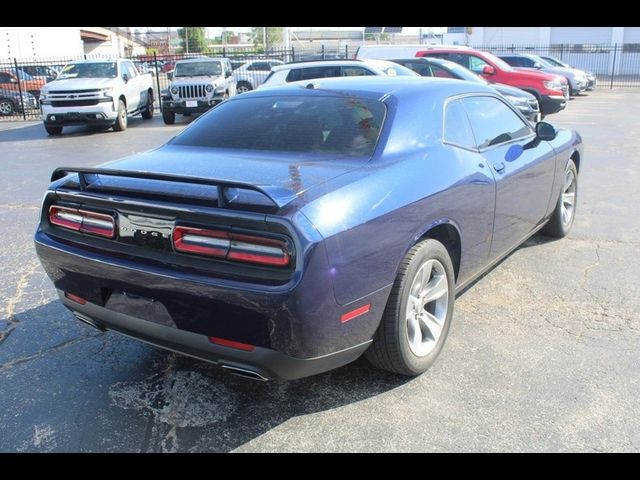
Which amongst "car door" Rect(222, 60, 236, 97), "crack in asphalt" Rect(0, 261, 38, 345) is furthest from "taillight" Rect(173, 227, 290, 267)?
"car door" Rect(222, 60, 236, 97)

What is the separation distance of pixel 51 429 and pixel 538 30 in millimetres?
47424

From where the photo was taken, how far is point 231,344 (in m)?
2.56

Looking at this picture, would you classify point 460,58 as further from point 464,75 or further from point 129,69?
point 129,69

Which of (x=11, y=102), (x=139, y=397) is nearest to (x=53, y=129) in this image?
(x=11, y=102)

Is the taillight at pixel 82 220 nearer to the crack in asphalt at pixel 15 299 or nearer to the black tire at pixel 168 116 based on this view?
the crack in asphalt at pixel 15 299

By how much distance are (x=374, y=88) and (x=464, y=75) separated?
9.22 metres

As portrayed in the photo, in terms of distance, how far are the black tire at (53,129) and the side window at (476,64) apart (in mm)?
10630

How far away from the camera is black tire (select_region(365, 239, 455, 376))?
2877 mm

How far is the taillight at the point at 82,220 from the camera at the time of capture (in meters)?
2.86

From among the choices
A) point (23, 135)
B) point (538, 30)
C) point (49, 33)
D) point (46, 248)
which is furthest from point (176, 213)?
point (538, 30)

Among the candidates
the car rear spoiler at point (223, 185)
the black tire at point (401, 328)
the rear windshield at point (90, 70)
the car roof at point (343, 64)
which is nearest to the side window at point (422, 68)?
the car roof at point (343, 64)
